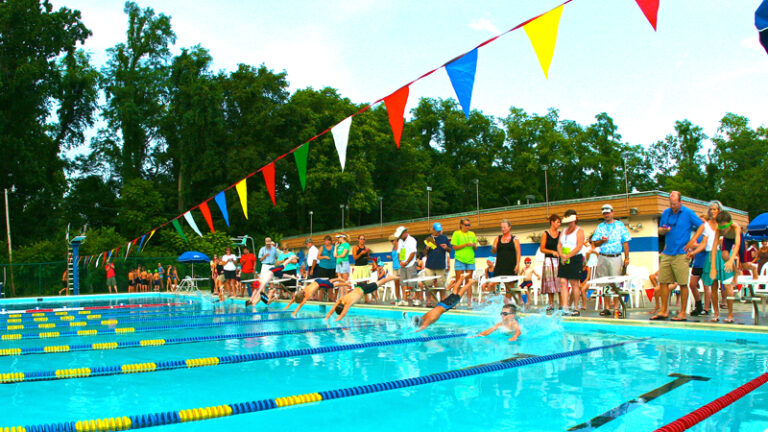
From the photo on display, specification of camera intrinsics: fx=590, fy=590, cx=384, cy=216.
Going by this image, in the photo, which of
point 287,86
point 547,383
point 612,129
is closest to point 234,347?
point 547,383

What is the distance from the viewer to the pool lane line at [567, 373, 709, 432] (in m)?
3.12

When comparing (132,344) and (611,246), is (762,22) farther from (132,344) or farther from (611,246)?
(132,344)

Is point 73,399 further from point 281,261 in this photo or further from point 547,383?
point 281,261

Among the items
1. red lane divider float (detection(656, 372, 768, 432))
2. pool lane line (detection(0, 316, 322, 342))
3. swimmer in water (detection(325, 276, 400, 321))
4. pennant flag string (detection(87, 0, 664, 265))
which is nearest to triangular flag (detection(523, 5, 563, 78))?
pennant flag string (detection(87, 0, 664, 265))

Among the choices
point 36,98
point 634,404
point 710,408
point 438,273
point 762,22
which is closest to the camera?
point 710,408

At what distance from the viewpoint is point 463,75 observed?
750cm

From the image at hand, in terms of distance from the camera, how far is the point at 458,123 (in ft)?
163

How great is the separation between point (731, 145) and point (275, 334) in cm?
5291

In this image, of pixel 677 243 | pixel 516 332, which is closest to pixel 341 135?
pixel 516 332

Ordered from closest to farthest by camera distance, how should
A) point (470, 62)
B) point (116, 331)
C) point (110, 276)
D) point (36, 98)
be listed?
point (470, 62)
point (116, 331)
point (110, 276)
point (36, 98)

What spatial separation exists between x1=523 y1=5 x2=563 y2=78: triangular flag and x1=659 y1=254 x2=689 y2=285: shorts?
269cm

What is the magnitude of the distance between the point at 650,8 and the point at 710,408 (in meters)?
4.20

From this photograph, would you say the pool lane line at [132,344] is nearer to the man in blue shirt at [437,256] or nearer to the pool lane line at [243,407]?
the man in blue shirt at [437,256]

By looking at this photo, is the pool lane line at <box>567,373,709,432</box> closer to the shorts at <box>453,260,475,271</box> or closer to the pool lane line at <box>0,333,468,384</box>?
the pool lane line at <box>0,333,468,384</box>
